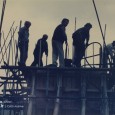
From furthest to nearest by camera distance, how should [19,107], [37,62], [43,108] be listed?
[19,107] < [37,62] < [43,108]

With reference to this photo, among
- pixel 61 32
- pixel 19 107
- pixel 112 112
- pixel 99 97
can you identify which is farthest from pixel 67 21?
pixel 19 107

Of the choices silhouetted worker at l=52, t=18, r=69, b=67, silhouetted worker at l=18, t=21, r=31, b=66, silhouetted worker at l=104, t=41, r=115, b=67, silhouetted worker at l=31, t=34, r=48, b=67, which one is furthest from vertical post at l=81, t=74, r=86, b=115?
silhouetted worker at l=18, t=21, r=31, b=66

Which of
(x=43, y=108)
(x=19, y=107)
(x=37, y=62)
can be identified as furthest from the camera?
(x=19, y=107)

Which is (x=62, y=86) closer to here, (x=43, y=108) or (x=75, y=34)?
(x=43, y=108)

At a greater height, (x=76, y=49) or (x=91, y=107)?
(x=76, y=49)

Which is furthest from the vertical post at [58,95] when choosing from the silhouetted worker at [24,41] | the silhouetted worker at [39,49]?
the silhouetted worker at [24,41]

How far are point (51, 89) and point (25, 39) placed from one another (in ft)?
8.82

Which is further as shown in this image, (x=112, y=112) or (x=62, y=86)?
(x=112, y=112)

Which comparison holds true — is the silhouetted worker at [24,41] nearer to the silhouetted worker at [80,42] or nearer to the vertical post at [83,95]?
the silhouetted worker at [80,42]

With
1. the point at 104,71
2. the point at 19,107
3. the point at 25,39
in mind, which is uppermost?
the point at 25,39

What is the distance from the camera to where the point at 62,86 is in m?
17.3

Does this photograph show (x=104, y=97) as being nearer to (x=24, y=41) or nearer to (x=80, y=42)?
(x=80, y=42)

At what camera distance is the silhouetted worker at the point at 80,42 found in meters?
17.7

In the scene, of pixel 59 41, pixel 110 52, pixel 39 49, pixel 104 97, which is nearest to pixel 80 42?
pixel 59 41
